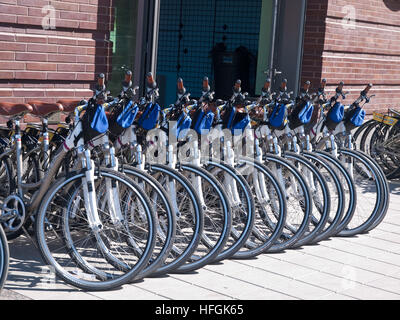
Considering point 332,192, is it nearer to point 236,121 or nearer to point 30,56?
point 236,121

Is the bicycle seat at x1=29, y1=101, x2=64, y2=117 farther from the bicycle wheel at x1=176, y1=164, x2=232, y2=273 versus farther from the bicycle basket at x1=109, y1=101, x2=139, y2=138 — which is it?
the bicycle wheel at x1=176, y1=164, x2=232, y2=273

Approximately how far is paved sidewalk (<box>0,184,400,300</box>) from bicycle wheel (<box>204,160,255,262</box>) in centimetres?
17

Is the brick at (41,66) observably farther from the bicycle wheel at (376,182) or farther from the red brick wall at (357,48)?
the red brick wall at (357,48)

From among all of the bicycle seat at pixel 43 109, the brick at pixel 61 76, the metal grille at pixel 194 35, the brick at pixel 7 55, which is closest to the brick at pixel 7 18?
the brick at pixel 7 55

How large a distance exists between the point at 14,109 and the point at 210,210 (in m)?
1.52

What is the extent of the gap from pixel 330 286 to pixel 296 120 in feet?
5.09

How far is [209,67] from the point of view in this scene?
11.5m

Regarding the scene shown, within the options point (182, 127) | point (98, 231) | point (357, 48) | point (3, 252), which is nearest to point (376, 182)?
point (182, 127)

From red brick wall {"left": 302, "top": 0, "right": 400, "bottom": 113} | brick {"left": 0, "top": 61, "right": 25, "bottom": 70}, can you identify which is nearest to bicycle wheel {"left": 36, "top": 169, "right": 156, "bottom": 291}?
brick {"left": 0, "top": 61, "right": 25, "bottom": 70}

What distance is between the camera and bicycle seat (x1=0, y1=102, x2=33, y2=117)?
4832mm

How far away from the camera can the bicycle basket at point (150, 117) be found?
466 centimetres

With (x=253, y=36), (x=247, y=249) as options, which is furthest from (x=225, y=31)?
(x=247, y=249)

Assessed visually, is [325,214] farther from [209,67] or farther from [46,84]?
[209,67]

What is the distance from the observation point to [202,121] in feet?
16.2
